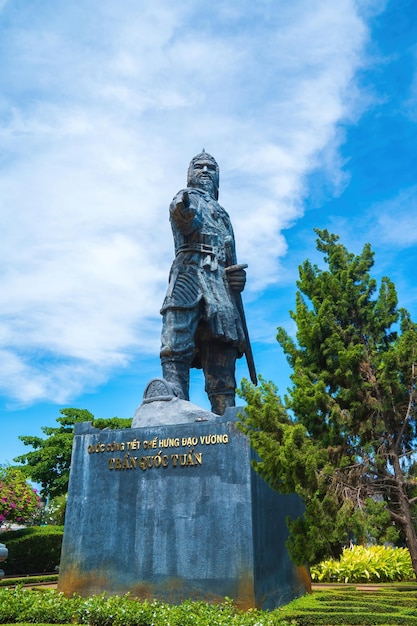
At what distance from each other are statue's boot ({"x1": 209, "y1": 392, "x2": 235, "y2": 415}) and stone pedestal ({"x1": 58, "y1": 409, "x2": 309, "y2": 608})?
4.73 feet

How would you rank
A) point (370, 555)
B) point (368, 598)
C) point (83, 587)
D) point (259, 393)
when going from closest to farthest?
1. point (259, 393)
2. point (83, 587)
3. point (368, 598)
4. point (370, 555)

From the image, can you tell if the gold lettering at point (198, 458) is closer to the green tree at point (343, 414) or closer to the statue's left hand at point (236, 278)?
the green tree at point (343, 414)

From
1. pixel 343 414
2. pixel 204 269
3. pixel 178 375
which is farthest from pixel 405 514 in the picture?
pixel 204 269

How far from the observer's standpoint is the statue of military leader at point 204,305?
25.7ft

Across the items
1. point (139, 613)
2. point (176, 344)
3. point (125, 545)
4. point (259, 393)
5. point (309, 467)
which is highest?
point (176, 344)

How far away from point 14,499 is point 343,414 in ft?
47.0

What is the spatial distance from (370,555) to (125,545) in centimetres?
669

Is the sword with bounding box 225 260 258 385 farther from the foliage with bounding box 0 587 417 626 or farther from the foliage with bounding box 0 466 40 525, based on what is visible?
the foliage with bounding box 0 466 40 525

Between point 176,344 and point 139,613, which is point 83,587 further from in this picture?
point 176,344

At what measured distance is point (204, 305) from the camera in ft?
26.6

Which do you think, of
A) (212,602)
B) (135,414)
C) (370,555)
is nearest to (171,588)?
(212,602)

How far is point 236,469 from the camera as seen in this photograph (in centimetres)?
633

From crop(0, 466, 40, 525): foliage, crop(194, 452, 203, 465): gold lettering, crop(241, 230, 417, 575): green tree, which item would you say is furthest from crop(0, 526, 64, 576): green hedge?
crop(241, 230, 417, 575): green tree

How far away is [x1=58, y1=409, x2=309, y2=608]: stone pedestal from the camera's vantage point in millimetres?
6070
